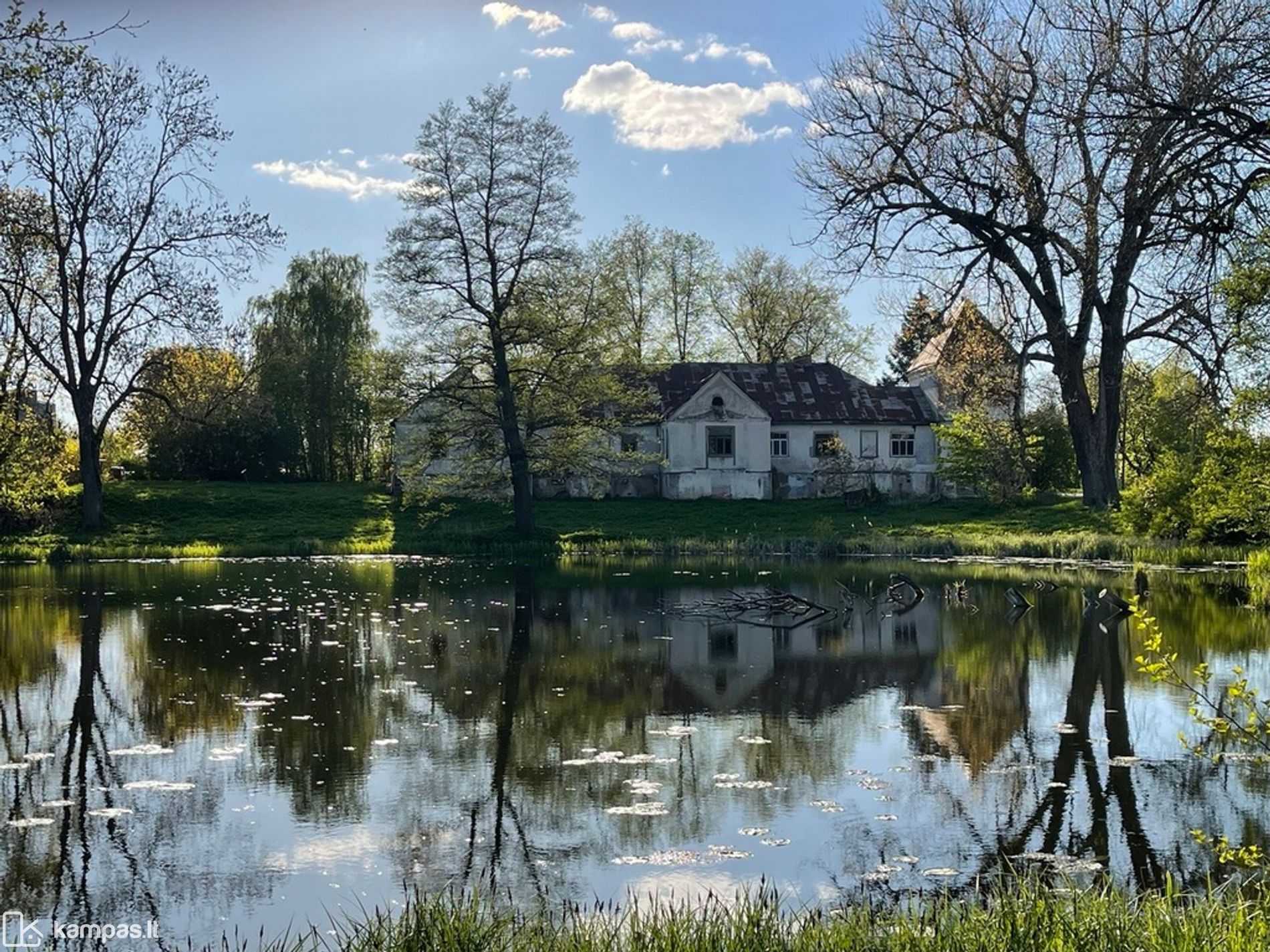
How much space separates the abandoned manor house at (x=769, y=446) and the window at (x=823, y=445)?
0.14 ft

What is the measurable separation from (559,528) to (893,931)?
133ft

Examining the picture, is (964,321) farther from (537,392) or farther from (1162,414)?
(537,392)

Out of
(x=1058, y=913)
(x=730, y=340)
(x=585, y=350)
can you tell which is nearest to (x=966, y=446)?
(x=585, y=350)

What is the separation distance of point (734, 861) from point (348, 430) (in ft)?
187

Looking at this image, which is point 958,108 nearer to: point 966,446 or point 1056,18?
point 1056,18

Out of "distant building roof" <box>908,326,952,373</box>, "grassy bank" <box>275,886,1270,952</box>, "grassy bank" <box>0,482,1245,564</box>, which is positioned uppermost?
"distant building roof" <box>908,326,952,373</box>

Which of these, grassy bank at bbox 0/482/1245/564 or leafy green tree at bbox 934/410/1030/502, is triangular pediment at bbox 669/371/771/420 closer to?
grassy bank at bbox 0/482/1245/564

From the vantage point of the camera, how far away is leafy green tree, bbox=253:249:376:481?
5978 centimetres

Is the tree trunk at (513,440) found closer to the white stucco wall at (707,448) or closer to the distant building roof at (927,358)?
the white stucco wall at (707,448)

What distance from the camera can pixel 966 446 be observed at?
49.8 meters

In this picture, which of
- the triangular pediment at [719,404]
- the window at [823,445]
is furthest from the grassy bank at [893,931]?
the window at [823,445]

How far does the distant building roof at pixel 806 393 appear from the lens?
5791 cm

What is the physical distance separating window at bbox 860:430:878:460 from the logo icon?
173ft

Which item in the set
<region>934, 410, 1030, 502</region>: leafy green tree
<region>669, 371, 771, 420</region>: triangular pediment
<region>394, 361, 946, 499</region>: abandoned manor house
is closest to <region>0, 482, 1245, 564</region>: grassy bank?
<region>934, 410, 1030, 502</region>: leafy green tree
